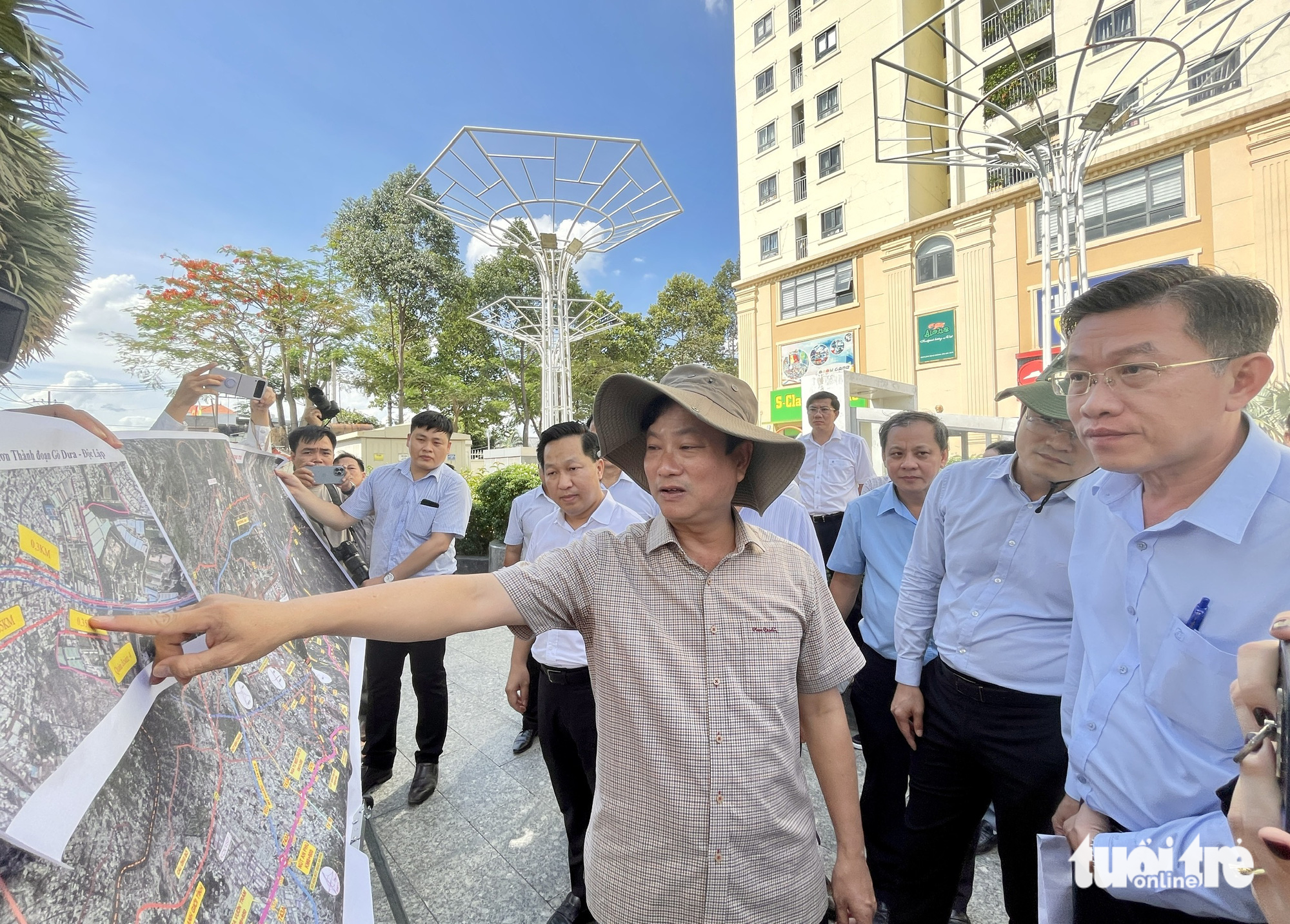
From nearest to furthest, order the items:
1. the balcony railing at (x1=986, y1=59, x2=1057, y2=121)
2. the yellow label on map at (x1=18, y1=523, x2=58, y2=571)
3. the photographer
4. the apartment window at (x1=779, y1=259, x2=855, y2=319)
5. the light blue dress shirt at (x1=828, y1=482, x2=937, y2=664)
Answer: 1. the yellow label on map at (x1=18, y1=523, x2=58, y2=571)
2. the photographer
3. the light blue dress shirt at (x1=828, y1=482, x2=937, y2=664)
4. the balcony railing at (x1=986, y1=59, x2=1057, y2=121)
5. the apartment window at (x1=779, y1=259, x2=855, y2=319)

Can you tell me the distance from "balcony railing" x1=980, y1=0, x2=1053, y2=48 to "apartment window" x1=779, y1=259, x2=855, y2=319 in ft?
20.7

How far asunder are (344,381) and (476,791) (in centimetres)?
2288

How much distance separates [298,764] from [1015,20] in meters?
21.8

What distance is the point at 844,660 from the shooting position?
149 centimetres

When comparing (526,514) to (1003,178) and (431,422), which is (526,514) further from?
(1003,178)

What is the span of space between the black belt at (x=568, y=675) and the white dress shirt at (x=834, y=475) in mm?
3753

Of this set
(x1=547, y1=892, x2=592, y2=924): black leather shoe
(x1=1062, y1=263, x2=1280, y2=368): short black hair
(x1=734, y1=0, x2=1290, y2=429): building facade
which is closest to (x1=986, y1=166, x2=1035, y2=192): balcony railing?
(x1=734, y1=0, x2=1290, y2=429): building facade

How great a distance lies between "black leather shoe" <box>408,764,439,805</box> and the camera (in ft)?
10.4

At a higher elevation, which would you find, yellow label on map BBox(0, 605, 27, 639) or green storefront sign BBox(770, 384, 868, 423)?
green storefront sign BBox(770, 384, 868, 423)

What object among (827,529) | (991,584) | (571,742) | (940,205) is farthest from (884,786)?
(940,205)

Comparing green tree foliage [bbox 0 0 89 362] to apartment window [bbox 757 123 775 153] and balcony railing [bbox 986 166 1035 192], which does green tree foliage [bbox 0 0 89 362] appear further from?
apartment window [bbox 757 123 775 153]

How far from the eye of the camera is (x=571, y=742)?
2.50m

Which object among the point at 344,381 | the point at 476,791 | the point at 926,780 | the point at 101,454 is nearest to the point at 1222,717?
the point at 926,780

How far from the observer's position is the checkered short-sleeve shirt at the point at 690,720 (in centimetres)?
127
